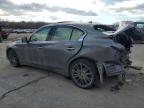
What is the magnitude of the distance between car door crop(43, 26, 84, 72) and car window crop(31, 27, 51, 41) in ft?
1.05

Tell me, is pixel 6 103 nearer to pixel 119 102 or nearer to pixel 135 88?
pixel 119 102

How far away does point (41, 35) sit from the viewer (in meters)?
7.14

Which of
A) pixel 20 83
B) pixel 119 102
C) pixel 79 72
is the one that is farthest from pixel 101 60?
pixel 20 83

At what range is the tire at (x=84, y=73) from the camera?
18.5 ft

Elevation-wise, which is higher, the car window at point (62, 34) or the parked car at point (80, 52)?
the car window at point (62, 34)

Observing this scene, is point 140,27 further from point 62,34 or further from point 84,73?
point 84,73

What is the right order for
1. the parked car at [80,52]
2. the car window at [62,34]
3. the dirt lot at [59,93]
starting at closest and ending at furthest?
1. the dirt lot at [59,93]
2. the parked car at [80,52]
3. the car window at [62,34]

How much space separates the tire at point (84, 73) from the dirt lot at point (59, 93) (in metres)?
0.17

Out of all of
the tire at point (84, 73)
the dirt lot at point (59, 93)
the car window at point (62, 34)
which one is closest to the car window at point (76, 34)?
the car window at point (62, 34)

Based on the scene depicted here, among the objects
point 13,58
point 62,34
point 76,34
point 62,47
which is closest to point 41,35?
point 62,34

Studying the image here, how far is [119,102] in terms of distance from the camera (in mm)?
4914

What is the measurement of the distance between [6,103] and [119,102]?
2.29 meters

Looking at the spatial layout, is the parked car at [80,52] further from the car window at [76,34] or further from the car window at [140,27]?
the car window at [140,27]

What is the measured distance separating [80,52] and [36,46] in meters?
1.79
